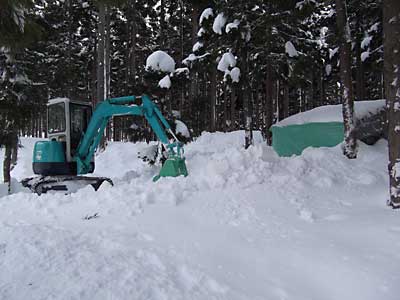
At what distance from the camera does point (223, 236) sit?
4723 millimetres

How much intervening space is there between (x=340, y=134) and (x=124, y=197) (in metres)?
5.86

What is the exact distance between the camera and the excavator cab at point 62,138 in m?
9.63

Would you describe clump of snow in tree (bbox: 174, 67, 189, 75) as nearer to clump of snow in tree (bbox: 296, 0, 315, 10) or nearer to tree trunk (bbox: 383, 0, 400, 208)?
clump of snow in tree (bbox: 296, 0, 315, 10)

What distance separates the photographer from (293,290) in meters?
3.41

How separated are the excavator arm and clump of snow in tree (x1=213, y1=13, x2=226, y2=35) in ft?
13.4

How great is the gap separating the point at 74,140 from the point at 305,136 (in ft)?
21.5

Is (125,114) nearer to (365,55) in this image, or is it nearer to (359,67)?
(365,55)

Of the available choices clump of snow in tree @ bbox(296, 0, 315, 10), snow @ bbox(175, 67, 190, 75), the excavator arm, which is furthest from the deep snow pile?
snow @ bbox(175, 67, 190, 75)

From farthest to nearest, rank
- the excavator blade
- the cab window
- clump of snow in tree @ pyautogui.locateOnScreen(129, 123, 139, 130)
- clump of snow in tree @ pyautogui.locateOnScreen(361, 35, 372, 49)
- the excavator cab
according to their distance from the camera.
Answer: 1. clump of snow in tree @ pyautogui.locateOnScreen(361, 35, 372, 49)
2. clump of snow in tree @ pyautogui.locateOnScreen(129, 123, 139, 130)
3. the cab window
4. the excavator cab
5. the excavator blade

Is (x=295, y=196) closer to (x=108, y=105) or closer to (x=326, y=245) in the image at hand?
(x=326, y=245)

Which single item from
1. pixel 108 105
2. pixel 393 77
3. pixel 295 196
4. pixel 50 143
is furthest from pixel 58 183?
pixel 393 77

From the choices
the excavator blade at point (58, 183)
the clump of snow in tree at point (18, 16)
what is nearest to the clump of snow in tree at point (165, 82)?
the excavator blade at point (58, 183)

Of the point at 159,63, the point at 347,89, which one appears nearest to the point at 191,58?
the point at 159,63

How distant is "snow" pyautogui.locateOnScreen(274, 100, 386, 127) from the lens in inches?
360
